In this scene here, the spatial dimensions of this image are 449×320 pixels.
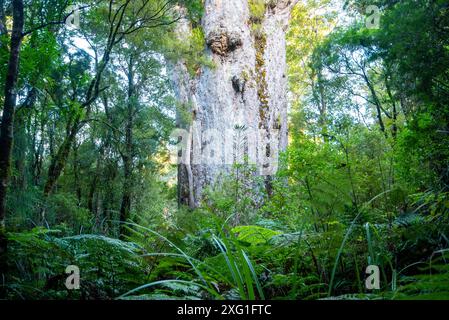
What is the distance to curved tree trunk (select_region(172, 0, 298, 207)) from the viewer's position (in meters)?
7.69

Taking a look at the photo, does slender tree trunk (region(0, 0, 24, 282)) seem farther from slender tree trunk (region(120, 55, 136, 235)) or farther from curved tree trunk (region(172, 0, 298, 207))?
slender tree trunk (region(120, 55, 136, 235))

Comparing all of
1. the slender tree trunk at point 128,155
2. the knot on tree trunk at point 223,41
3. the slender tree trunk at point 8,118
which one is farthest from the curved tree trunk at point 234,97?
the slender tree trunk at point 8,118

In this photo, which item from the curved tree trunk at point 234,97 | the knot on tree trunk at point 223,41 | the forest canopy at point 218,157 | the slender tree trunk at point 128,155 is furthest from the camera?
the slender tree trunk at point 128,155

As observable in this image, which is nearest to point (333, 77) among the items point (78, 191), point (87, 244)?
point (78, 191)

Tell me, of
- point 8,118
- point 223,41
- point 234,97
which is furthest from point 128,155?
point 8,118

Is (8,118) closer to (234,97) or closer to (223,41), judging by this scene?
(234,97)

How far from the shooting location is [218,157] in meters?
7.53

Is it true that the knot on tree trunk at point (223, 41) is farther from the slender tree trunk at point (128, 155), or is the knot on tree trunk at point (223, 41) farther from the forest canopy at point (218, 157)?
the slender tree trunk at point (128, 155)

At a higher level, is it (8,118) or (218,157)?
(218,157)

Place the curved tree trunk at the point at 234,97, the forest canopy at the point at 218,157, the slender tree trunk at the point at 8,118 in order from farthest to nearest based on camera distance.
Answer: the curved tree trunk at the point at 234,97 < the slender tree trunk at the point at 8,118 < the forest canopy at the point at 218,157

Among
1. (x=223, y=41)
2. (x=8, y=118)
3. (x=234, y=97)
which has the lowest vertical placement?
(x=8, y=118)

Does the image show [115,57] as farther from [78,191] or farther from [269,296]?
[269,296]

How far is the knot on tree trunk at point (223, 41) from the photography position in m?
8.00

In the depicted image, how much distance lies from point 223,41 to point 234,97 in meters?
1.40
